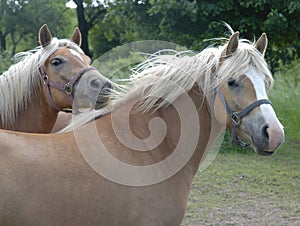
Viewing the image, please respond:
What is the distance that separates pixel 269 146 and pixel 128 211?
893mm

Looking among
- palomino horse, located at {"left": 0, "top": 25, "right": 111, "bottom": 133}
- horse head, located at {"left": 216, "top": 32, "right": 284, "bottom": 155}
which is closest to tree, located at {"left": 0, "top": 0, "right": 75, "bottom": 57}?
palomino horse, located at {"left": 0, "top": 25, "right": 111, "bottom": 133}

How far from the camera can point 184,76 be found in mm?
3314

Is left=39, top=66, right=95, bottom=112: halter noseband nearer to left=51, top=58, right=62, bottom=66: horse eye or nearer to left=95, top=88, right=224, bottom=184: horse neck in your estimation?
left=51, top=58, right=62, bottom=66: horse eye

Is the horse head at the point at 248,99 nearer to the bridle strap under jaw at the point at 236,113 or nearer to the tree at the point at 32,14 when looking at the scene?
the bridle strap under jaw at the point at 236,113

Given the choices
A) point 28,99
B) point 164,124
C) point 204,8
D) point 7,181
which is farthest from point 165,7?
point 7,181

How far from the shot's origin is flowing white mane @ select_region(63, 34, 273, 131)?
3209 millimetres

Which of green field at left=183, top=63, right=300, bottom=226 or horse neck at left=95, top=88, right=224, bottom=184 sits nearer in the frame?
horse neck at left=95, top=88, right=224, bottom=184

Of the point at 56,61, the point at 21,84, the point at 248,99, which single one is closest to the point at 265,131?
the point at 248,99

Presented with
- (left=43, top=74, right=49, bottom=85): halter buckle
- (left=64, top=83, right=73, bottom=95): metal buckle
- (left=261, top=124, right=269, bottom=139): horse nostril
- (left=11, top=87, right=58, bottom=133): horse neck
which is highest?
(left=261, top=124, right=269, bottom=139): horse nostril

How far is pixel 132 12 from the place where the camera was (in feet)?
37.5

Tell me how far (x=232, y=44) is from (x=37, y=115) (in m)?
1.88

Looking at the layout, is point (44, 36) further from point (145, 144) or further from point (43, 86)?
point (145, 144)

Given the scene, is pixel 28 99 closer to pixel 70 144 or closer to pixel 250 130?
pixel 70 144

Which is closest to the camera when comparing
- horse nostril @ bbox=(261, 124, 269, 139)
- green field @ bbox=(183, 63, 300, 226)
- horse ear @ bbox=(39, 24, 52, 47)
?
horse nostril @ bbox=(261, 124, 269, 139)
